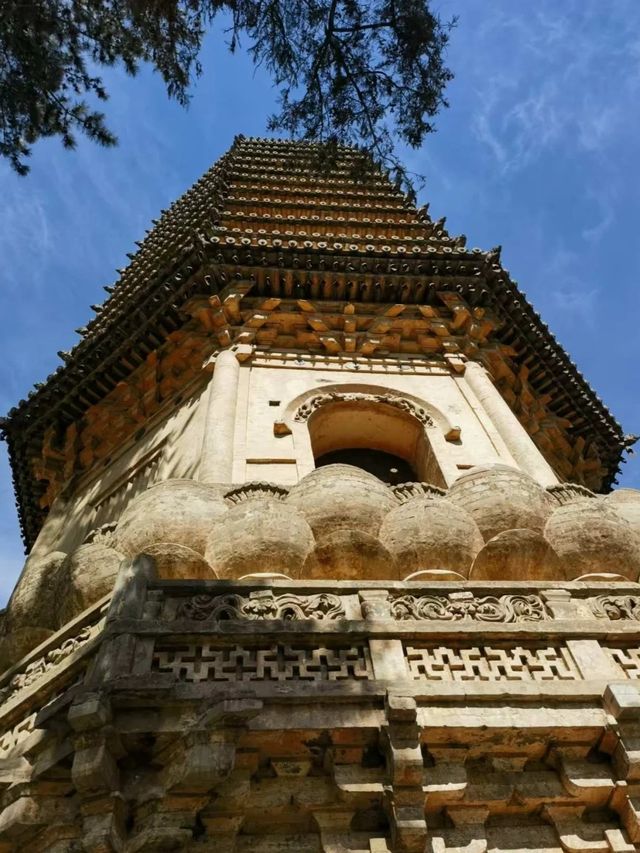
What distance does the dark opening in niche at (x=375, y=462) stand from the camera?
34.3ft

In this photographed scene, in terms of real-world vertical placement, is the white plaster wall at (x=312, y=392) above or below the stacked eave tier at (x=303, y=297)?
below

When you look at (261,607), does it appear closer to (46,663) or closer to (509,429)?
(46,663)

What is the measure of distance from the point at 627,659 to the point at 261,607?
7.50 feet

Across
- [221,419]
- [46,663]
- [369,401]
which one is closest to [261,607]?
[46,663]

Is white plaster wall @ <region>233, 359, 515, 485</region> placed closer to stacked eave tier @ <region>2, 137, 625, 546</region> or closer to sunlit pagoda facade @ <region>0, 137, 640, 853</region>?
sunlit pagoda facade @ <region>0, 137, 640, 853</region>

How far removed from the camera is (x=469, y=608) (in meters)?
5.23

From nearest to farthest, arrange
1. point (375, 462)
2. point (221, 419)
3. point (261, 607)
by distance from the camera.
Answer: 1. point (261, 607)
2. point (221, 419)
3. point (375, 462)

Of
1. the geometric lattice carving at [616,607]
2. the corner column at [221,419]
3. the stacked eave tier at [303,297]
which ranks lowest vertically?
the geometric lattice carving at [616,607]

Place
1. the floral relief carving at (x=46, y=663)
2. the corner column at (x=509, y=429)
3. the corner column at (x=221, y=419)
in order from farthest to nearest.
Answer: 1. the corner column at (x=509, y=429)
2. the corner column at (x=221, y=419)
3. the floral relief carving at (x=46, y=663)

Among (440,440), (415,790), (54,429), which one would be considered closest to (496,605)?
(415,790)

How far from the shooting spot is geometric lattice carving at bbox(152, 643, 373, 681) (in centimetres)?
459

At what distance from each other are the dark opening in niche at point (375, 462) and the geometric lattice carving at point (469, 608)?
16.5 ft

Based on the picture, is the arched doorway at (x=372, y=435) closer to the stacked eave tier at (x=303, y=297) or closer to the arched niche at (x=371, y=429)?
the arched niche at (x=371, y=429)

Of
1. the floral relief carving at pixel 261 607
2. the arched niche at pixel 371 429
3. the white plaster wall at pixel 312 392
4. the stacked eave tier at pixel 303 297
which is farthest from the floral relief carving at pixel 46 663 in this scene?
the stacked eave tier at pixel 303 297
